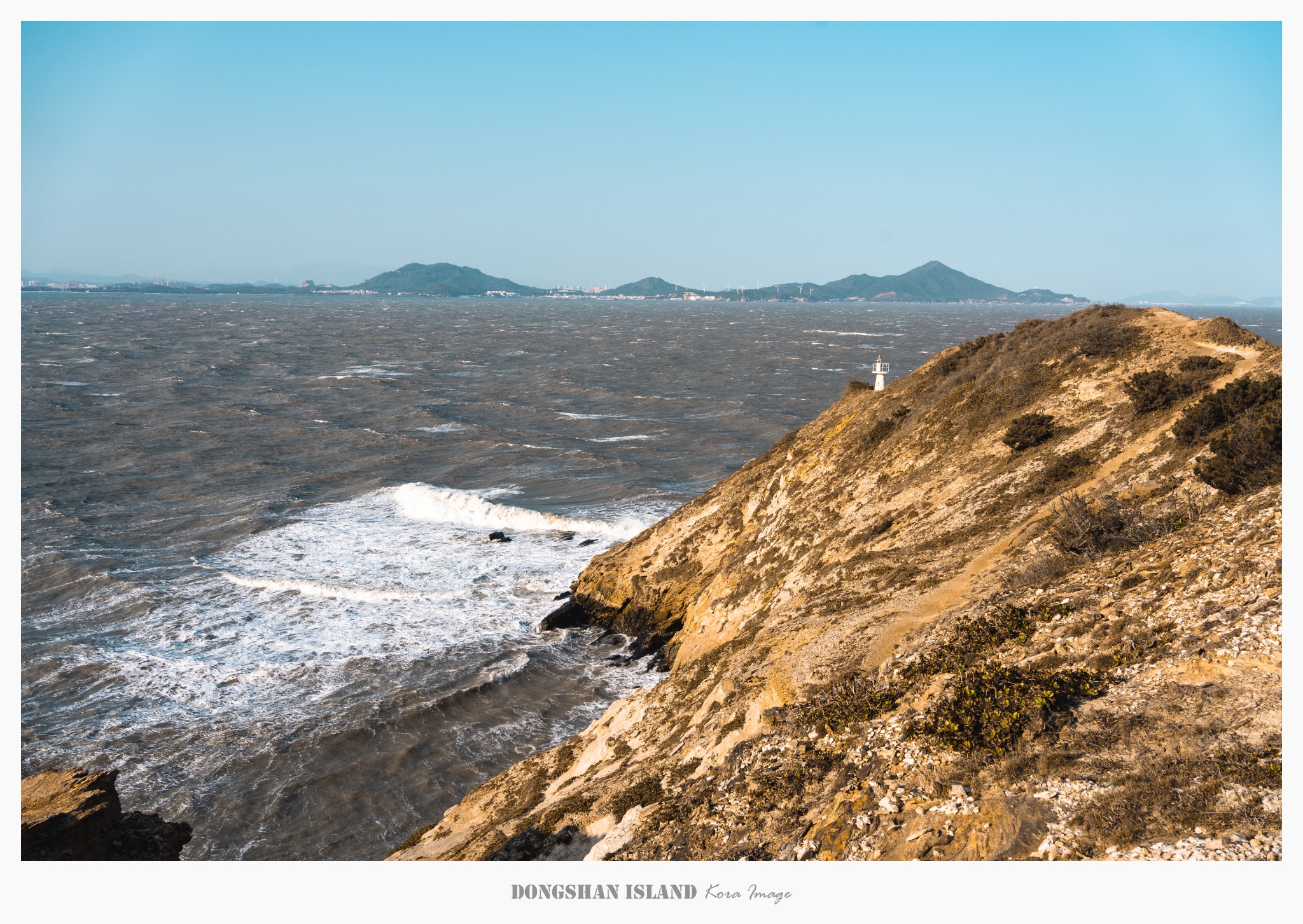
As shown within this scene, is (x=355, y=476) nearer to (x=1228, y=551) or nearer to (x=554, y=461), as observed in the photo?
(x=554, y=461)

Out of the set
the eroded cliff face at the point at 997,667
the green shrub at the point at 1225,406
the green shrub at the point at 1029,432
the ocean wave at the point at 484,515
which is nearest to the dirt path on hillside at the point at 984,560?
the eroded cliff face at the point at 997,667

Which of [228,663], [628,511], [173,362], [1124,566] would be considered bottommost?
[228,663]

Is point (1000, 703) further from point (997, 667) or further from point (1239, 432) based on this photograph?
point (1239, 432)

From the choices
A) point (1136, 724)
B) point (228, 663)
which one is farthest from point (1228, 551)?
point (228, 663)

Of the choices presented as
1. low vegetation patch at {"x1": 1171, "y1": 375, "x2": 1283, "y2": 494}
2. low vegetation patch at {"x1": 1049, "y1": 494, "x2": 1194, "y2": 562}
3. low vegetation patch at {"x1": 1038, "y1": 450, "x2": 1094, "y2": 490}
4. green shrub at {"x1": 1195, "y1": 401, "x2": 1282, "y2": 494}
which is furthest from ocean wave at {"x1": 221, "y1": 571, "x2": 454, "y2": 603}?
green shrub at {"x1": 1195, "y1": 401, "x2": 1282, "y2": 494}

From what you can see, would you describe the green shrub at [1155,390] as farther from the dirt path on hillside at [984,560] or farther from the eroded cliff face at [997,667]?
the dirt path on hillside at [984,560]

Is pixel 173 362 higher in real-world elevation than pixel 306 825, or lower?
higher

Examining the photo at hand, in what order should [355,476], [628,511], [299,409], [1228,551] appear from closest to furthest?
[1228,551], [628,511], [355,476], [299,409]
